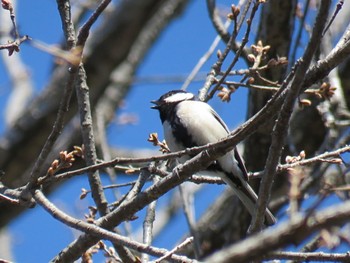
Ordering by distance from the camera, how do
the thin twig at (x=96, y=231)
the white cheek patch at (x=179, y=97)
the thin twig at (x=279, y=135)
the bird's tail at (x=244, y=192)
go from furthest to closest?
the white cheek patch at (x=179, y=97)
the bird's tail at (x=244, y=192)
the thin twig at (x=96, y=231)
the thin twig at (x=279, y=135)

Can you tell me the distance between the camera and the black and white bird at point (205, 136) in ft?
12.2

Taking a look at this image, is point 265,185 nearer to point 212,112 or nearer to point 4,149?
point 212,112

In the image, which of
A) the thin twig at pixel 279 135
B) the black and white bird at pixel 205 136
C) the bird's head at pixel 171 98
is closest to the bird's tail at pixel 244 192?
the black and white bird at pixel 205 136

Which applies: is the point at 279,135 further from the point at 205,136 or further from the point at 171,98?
the point at 171,98

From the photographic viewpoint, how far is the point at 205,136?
392 centimetres

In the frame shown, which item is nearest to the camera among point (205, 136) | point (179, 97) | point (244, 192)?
point (244, 192)

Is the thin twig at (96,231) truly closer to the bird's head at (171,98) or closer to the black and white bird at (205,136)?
the black and white bird at (205,136)

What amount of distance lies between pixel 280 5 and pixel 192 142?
3.21ft

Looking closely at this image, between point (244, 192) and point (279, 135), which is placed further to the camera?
point (244, 192)

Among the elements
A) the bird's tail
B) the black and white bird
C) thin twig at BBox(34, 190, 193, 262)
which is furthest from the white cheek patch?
thin twig at BBox(34, 190, 193, 262)

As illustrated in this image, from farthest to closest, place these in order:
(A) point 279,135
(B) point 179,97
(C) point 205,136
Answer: (B) point 179,97
(C) point 205,136
(A) point 279,135

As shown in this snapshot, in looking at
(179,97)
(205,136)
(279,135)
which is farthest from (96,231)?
(179,97)

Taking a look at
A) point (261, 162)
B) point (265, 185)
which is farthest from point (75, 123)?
point (265, 185)

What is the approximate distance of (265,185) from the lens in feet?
7.30
